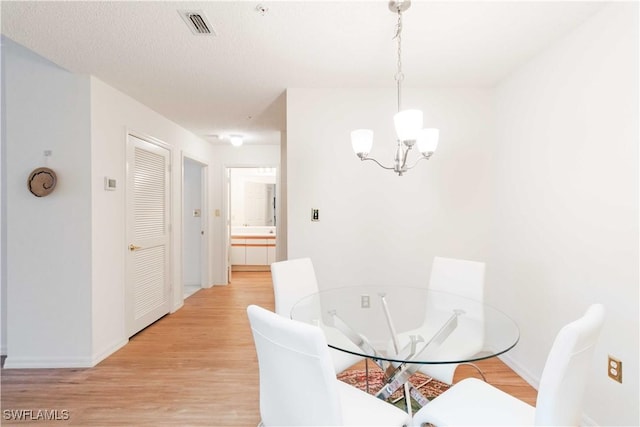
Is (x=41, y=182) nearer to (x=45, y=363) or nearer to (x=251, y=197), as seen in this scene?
(x=45, y=363)

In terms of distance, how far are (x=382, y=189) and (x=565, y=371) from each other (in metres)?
1.96

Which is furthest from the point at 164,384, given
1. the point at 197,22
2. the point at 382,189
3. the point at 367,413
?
the point at 197,22

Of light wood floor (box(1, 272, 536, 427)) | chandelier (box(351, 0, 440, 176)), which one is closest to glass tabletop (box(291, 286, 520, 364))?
light wood floor (box(1, 272, 536, 427))

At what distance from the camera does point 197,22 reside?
180 cm

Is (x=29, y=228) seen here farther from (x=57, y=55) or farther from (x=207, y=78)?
(x=207, y=78)

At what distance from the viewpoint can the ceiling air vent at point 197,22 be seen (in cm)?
172

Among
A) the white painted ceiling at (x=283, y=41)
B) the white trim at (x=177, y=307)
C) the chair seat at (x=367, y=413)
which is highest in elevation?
the white painted ceiling at (x=283, y=41)

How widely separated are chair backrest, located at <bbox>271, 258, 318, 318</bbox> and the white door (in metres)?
1.80

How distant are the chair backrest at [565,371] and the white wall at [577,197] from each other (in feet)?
2.68

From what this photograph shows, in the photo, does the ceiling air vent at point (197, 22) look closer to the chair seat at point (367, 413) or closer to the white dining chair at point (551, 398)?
the chair seat at point (367, 413)

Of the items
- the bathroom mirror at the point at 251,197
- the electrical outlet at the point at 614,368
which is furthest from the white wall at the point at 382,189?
the bathroom mirror at the point at 251,197

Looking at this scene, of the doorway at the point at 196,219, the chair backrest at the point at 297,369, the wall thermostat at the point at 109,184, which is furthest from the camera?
the doorway at the point at 196,219

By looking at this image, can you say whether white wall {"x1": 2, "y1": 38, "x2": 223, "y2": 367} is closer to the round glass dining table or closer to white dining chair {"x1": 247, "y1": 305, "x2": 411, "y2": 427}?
the round glass dining table

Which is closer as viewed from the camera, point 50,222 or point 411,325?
point 411,325
